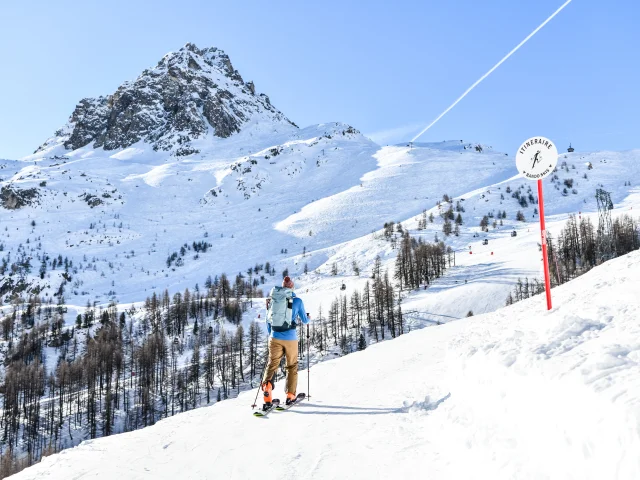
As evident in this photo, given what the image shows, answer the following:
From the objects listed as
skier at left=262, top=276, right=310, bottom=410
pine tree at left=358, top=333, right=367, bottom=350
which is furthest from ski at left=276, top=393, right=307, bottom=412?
pine tree at left=358, top=333, right=367, bottom=350

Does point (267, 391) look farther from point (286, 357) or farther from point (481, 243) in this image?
Answer: point (481, 243)

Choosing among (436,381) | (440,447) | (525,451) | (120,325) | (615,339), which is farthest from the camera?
(120,325)

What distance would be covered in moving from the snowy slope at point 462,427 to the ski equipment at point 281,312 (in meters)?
2.19

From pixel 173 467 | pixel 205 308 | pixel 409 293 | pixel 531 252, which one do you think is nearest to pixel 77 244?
pixel 205 308

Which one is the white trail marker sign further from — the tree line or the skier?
the tree line

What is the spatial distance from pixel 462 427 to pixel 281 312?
5.38 metres

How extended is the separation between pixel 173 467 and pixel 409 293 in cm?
9397

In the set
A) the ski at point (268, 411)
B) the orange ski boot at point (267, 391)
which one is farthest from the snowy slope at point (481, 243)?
the orange ski boot at point (267, 391)

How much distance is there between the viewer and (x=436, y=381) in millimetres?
10117

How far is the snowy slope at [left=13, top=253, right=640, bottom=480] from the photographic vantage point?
154 inches

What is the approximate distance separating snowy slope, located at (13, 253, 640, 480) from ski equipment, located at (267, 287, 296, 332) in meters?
2.19

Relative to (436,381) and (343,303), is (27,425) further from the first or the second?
(436,381)

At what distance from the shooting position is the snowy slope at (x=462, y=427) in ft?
12.9

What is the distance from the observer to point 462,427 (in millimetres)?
6285
